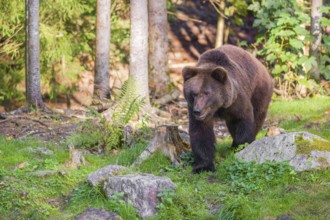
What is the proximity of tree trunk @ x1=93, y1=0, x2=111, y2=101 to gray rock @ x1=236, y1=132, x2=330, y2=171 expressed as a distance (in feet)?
21.4

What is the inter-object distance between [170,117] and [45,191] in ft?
20.3

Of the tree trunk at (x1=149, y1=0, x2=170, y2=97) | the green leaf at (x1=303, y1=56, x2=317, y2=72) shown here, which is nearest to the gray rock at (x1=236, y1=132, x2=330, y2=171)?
the green leaf at (x1=303, y1=56, x2=317, y2=72)

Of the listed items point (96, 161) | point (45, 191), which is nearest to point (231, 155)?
point (96, 161)

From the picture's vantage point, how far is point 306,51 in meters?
15.2

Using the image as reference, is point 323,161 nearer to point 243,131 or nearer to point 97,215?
point 243,131

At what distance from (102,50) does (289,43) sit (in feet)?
15.5

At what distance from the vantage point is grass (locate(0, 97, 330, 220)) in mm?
6504

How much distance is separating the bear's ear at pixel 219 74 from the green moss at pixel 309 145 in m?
1.31

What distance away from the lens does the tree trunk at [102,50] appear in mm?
13883

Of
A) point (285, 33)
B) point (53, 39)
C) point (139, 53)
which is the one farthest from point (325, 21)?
point (53, 39)

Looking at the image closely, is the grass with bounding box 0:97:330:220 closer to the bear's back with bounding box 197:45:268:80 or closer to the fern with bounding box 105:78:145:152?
the fern with bounding box 105:78:145:152

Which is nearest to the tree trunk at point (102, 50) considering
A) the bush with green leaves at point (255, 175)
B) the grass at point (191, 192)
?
the grass at point (191, 192)

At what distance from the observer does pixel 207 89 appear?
7.81 m

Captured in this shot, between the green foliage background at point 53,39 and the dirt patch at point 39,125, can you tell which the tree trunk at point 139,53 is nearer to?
the dirt patch at point 39,125
